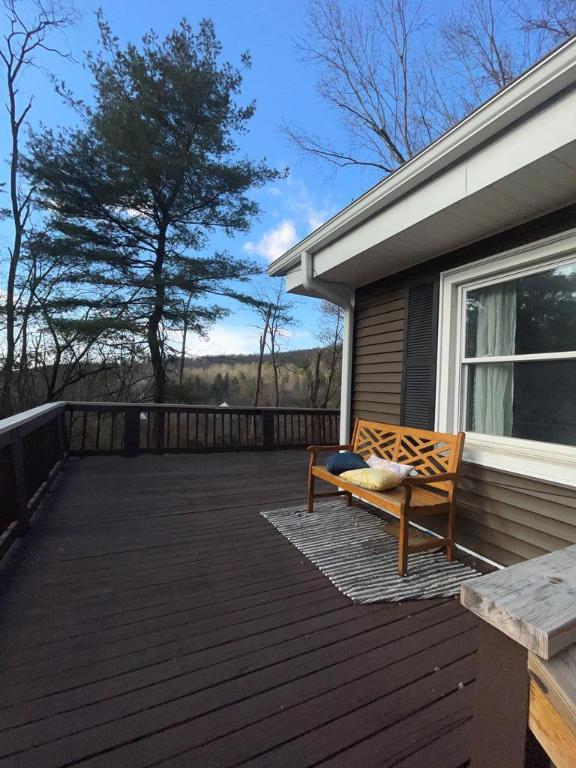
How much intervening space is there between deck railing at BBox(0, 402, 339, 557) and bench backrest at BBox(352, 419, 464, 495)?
2.49 meters

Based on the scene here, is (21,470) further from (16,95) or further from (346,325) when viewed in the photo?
(16,95)

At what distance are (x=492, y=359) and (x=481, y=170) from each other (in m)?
1.14

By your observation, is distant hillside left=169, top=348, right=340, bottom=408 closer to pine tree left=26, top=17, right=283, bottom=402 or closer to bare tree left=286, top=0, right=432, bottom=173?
pine tree left=26, top=17, right=283, bottom=402

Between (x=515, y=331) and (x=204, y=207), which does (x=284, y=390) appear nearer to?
(x=204, y=207)

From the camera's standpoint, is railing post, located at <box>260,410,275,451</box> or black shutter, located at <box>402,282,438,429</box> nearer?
black shutter, located at <box>402,282,438,429</box>

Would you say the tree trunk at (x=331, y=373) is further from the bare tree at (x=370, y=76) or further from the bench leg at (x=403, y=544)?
the bench leg at (x=403, y=544)

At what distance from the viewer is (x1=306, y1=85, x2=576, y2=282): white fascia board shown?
1446mm

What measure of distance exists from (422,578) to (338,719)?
1064mm

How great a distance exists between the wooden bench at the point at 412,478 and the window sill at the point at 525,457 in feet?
0.52

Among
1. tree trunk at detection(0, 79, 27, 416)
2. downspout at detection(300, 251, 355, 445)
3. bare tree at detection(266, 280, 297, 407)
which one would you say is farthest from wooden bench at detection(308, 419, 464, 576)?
tree trunk at detection(0, 79, 27, 416)

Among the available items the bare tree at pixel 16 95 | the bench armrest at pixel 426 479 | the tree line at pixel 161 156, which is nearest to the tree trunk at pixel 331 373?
the tree line at pixel 161 156

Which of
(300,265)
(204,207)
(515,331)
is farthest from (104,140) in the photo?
(515,331)

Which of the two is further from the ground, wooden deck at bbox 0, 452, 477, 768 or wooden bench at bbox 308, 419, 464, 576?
wooden bench at bbox 308, 419, 464, 576

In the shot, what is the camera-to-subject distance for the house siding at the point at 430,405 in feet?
6.47
